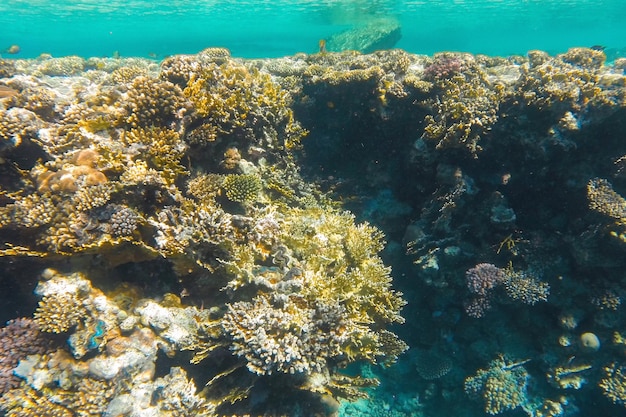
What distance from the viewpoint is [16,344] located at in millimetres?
4691

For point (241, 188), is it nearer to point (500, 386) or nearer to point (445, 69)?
point (445, 69)

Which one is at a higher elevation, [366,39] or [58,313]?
[58,313]

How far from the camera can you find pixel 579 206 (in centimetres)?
666

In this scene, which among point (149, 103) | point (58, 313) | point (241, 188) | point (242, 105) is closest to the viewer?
point (58, 313)

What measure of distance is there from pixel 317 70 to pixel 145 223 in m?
5.96

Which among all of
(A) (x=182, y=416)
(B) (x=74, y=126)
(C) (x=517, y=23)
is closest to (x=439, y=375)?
(A) (x=182, y=416)

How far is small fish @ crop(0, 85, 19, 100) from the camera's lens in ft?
18.0

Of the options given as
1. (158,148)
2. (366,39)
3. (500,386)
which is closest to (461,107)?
(158,148)

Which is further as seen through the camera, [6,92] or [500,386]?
[500,386]

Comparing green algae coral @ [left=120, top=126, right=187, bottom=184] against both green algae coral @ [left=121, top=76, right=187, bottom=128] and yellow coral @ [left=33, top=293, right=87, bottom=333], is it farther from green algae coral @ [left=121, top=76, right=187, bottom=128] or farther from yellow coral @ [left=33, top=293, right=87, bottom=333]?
yellow coral @ [left=33, top=293, right=87, bottom=333]

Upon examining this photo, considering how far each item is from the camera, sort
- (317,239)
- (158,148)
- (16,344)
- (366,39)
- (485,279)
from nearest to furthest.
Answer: (16,344) → (158,148) → (317,239) → (485,279) → (366,39)

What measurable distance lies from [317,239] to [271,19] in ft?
161

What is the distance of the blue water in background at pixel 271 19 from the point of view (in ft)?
123

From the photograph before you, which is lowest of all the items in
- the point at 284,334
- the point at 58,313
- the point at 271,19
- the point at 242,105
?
the point at 284,334
